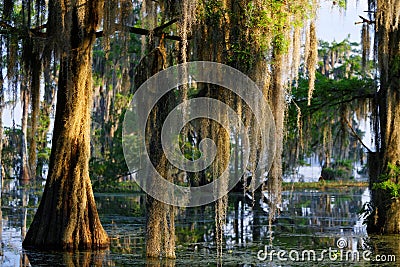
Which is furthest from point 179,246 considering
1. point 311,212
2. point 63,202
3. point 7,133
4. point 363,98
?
point 7,133

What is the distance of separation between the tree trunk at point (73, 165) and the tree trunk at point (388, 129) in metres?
5.22

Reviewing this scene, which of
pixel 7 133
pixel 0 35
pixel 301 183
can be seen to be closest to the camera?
pixel 0 35

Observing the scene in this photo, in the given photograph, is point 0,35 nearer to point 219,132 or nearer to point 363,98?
point 219,132

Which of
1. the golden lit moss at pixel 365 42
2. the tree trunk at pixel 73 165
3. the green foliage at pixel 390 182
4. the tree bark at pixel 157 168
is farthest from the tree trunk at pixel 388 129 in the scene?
the tree trunk at pixel 73 165

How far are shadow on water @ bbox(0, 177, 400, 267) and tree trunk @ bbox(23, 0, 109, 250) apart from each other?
16.3 inches

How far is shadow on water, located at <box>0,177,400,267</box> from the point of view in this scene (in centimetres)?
985

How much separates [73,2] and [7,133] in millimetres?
19993

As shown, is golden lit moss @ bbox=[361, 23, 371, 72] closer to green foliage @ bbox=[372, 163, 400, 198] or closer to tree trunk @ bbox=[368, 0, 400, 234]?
tree trunk @ bbox=[368, 0, 400, 234]

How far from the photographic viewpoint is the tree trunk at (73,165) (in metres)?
11.0

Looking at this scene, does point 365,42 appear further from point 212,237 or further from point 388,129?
point 212,237

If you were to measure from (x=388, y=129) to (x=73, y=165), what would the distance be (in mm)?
5988

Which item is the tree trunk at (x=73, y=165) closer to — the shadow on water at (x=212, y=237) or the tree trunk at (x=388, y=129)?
the shadow on water at (x=212, y=237)

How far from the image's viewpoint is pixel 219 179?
991 centimetres

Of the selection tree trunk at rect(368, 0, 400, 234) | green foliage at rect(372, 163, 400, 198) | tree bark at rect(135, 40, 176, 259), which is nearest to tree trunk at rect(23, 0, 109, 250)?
tree bark at rect(135, 40, 176, 259)
